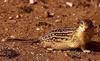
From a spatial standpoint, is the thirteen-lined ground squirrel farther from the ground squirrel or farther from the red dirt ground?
the red dirt ground

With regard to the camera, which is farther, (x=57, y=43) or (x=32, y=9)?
(x=32, y=9)

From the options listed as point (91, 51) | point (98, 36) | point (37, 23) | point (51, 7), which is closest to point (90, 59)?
point (91, 51)

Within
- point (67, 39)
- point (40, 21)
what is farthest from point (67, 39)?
point (40, 21)

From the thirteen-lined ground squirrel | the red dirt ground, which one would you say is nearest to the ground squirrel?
the thirteen-lined ground squirrel

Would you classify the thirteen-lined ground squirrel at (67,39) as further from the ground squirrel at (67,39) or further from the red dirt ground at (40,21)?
the red dirt ground at (40,21)

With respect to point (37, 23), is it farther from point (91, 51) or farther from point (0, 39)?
point (91, 51)

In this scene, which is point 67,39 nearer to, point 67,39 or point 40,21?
point 67,39
